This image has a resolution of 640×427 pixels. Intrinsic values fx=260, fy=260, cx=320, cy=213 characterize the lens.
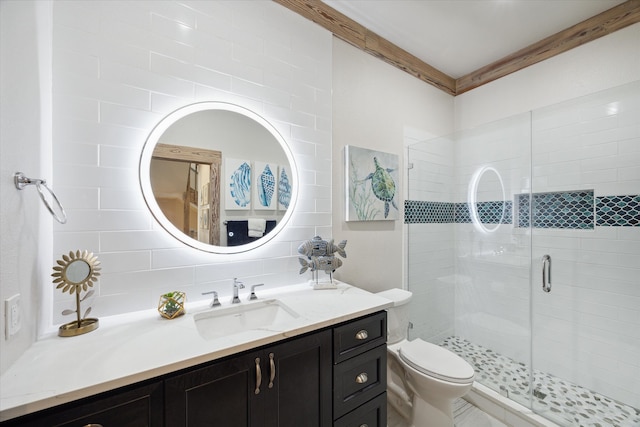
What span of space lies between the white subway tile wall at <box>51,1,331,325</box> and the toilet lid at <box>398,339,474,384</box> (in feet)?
2.98

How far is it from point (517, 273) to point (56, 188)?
298 centimetres

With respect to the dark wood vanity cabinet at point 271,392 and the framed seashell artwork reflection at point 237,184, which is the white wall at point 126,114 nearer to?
the framed seashell artwork reflection at point 237,184

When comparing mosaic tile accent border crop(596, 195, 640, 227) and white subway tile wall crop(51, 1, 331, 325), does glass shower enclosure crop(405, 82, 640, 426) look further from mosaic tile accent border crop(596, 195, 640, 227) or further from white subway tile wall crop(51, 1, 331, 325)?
white subway tile wall crop(51, 1, 331, 325)

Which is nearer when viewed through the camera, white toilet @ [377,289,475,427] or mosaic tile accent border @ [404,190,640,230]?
white toilet @ [377,289,475,427]

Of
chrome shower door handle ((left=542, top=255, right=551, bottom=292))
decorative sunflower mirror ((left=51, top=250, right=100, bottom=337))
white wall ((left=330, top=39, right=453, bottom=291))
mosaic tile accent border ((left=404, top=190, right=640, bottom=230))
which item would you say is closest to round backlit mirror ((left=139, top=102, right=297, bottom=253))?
decorative sunflower mirror ((left=51, top=250, right=100, bottom=337))

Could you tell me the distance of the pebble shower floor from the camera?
1632 mm

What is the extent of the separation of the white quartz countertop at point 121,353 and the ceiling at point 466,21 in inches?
80.0

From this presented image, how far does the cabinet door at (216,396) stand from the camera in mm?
814

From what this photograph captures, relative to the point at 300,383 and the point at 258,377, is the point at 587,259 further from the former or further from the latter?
the point at 258,377

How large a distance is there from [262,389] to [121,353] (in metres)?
0.49

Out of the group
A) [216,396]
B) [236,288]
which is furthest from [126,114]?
[216,396]

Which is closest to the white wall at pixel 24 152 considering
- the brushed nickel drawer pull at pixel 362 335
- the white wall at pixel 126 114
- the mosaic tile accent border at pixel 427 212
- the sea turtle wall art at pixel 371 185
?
the white wall at pixel 126 114

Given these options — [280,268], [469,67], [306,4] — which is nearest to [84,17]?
[306,4]

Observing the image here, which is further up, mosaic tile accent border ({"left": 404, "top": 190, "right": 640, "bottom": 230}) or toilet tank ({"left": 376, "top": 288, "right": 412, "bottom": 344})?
mosaic tile accent border ({"left": 404, "top": 190, "right": 640, "bottom": 230})
